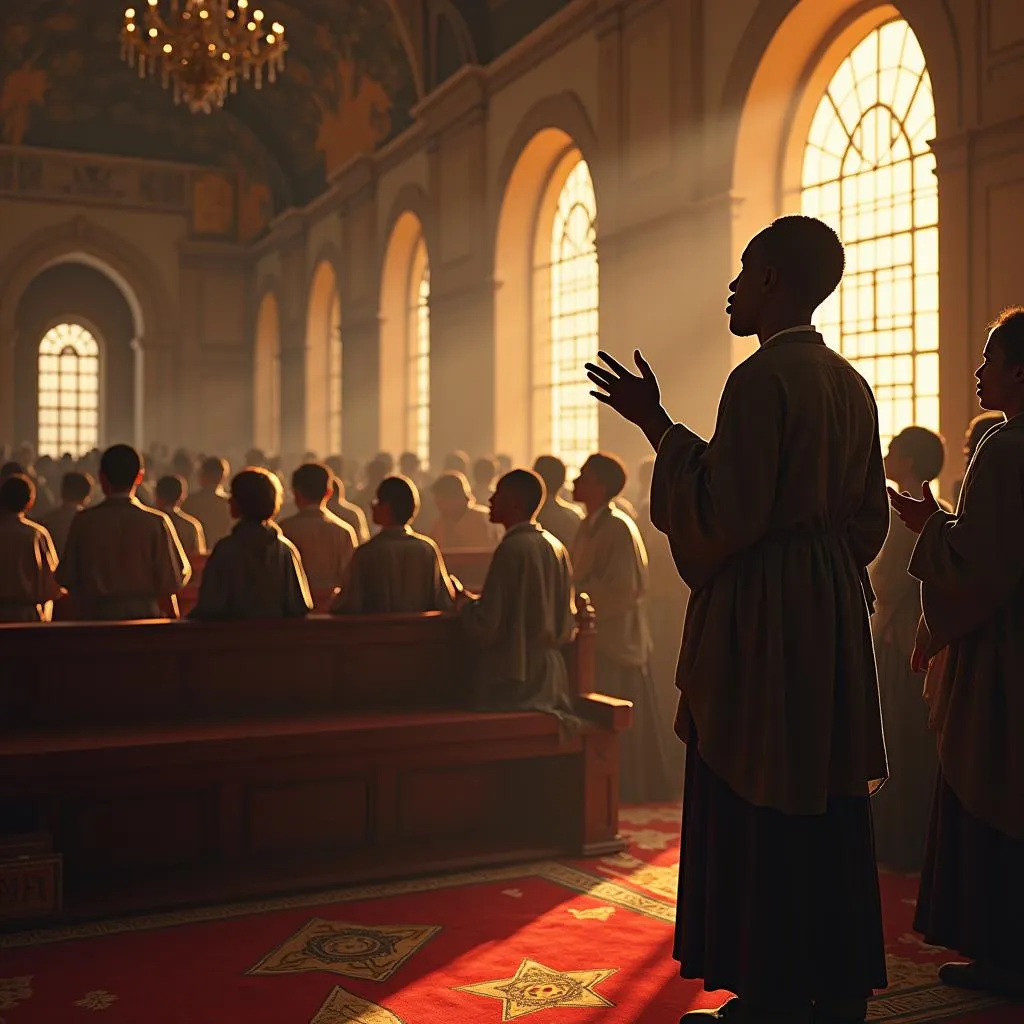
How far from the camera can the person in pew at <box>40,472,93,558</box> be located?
9.51 m

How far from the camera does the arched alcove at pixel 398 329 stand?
20.0 m

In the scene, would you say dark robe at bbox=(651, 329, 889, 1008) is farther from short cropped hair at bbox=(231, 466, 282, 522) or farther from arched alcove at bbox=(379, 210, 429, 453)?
arched alcove at bbox=(379, 210, 429, 453)

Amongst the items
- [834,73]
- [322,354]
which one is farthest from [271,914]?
[322,354]

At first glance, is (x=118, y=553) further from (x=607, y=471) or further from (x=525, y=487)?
(x=607, y=471)

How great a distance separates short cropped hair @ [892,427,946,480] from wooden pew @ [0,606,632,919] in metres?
1.65

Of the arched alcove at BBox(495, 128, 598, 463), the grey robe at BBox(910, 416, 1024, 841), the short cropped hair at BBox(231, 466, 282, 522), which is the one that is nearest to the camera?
the grey robe at BBox(910, 416, 1024, 841)

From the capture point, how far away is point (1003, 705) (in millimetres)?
A: 3977

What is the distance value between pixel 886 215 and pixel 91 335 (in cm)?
2311

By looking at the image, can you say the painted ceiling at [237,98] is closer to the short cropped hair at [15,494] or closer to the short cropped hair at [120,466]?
the short cropped hair at [15,494]

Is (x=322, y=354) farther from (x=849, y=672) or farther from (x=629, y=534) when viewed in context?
(x=849, y=672)

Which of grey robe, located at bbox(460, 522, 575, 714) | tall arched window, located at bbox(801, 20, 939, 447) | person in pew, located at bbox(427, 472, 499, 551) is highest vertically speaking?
tall arched window, located at bbox(801, 20, 939, 447)

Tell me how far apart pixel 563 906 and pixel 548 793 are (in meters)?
1.04

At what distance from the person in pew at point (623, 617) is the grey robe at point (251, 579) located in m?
1.76

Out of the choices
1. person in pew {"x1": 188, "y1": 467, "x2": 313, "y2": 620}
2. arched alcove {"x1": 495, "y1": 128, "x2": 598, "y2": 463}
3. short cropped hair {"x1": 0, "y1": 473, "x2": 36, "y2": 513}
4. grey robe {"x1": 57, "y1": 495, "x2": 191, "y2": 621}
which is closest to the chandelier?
arched alcove {"x1": 495, "y1": 128, "x2": 598, "y2": 463}
